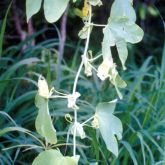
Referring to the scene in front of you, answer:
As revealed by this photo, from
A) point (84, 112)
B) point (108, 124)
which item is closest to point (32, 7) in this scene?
point (108, 124)

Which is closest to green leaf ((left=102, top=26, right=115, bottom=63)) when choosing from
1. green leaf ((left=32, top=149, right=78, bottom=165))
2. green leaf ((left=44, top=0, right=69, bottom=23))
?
green leaf ((left=44, top=0, right=69, bottom=23))

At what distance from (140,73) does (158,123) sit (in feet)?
1.91

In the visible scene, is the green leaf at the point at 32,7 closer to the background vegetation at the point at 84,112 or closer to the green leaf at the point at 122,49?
the green leaf at the point at 122,49

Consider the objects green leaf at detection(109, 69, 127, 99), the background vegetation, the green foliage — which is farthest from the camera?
the background vegetation

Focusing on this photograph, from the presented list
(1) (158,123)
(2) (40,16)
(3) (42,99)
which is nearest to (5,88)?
(1) (158,123)

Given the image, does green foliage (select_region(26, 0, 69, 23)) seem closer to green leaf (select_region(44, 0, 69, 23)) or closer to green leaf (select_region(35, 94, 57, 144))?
green leaf (select_region(44, 0, 69, 23))

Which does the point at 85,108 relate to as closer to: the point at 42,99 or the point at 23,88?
the point at 23,88

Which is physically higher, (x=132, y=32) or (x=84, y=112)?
(x=132, y=32)

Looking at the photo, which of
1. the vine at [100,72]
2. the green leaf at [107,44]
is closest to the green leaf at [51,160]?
the vine at [100,72]

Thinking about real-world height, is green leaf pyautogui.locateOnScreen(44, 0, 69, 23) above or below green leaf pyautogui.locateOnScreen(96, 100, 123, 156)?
above

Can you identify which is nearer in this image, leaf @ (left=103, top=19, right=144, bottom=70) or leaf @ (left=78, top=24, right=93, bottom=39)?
leaf @ (left=103, top=19, right=144, bottom=70)

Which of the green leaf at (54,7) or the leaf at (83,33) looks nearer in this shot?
the green leaf at (54,7)

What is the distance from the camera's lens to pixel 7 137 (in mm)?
2070

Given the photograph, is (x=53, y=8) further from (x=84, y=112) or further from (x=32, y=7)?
(x=84, y=112)
